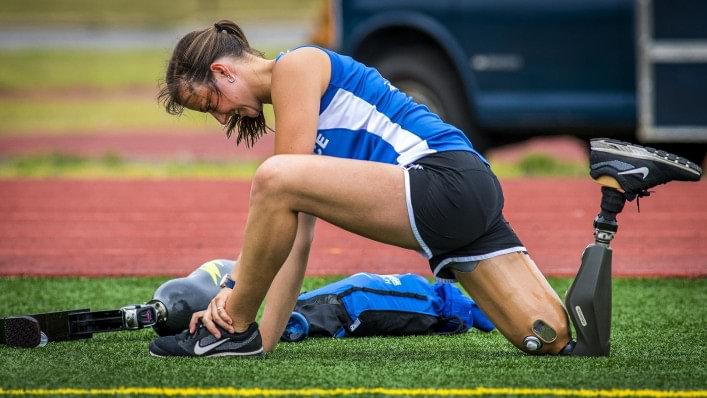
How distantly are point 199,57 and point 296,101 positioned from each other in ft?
1.35

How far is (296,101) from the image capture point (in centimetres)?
473

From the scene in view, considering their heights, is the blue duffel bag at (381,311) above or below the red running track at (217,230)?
above

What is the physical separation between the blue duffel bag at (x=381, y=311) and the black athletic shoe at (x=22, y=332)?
988 mm

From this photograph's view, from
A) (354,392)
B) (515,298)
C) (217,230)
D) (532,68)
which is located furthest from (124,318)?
(532,68)

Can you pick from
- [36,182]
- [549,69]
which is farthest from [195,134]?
[549,69]

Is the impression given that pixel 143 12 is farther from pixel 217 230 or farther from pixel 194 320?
pixel 194 320

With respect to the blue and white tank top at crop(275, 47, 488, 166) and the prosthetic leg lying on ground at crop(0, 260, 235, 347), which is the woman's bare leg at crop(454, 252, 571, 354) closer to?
the blue and white tank top at crop(275, 47, 488, 166)

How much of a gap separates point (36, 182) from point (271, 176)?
26.2 ft

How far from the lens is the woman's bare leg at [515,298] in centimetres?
495

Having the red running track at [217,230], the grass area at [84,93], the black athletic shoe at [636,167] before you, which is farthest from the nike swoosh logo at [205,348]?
the grass area at [84,93]

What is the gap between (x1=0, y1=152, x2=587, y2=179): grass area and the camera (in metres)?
12.9

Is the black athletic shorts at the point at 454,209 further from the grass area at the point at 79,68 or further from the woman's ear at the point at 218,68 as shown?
the grass area at the point at 79,68

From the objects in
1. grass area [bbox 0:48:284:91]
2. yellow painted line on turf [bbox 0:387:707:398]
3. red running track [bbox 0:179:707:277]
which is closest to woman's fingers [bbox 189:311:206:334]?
yellow painted line on turf [bbox 0:387:707:398]

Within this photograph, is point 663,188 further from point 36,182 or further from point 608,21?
point 36,182
